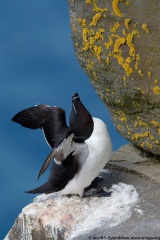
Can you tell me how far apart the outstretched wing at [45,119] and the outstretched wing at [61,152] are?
0.12m

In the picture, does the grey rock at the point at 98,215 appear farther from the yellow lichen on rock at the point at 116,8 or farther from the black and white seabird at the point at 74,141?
the yellow lichen on rock at the point at 116,8

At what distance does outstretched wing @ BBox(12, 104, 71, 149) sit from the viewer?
15.2ft

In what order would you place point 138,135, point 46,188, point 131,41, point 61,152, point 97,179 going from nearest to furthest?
point 61,152, point 46,188, point 131,41, point 97,179, point 138,135

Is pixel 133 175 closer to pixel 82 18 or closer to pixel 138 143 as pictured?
pixel 138 143

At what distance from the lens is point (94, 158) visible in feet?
15.1

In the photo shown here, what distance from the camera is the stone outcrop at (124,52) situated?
4750mm

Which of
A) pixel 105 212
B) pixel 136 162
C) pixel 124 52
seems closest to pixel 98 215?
pixel 105 212

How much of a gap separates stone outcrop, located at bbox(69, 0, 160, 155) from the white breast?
35 cm

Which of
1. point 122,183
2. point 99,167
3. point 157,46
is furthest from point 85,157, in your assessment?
point 157,46

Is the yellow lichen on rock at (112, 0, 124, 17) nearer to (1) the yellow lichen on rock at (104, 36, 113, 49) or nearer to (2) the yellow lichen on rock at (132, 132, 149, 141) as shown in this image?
(1) the yellow lichen on rock at (104, 36, 113, 49)

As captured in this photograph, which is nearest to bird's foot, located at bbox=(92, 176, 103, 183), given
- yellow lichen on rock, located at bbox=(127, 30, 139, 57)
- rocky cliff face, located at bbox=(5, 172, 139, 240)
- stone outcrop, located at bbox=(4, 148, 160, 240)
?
stone outcrop, located at bbox=(4, 148, 160, 240)

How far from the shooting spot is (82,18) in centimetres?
488

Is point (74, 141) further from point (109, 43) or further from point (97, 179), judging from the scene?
point (109, 43)

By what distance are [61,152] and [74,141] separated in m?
0.13
